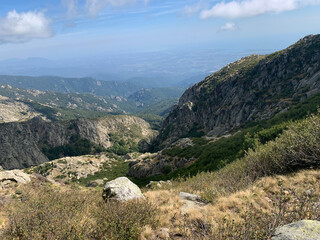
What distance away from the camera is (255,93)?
294ft

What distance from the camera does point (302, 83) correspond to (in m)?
70.4

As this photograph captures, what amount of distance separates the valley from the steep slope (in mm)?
623

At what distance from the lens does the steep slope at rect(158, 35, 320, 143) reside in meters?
70.0

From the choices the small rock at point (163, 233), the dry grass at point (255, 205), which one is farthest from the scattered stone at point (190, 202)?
the small rock at point (163, 233)

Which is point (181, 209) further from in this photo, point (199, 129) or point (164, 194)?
point (199, 129)

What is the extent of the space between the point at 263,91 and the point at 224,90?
27.7m

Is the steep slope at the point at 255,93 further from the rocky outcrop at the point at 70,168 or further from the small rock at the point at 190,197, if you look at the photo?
the small rock at the point at 190,197

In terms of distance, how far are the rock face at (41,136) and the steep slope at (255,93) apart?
74.5 meters

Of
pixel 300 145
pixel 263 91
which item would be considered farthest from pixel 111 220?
pixel 263 91

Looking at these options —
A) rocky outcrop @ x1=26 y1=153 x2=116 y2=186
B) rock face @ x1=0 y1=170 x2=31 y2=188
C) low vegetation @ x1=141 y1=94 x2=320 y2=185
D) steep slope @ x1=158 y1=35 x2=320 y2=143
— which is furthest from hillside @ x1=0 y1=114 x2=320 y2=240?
rocky outcrop @ x1=26 y1=153 x2=116 y2=186

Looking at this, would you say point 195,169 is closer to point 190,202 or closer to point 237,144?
point 237,144

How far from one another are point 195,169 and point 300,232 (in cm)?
3482

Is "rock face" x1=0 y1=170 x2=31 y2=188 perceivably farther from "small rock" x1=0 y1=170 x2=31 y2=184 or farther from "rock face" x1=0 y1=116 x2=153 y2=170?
"rock face" x1=0 y1=116 x2=153 y2=170

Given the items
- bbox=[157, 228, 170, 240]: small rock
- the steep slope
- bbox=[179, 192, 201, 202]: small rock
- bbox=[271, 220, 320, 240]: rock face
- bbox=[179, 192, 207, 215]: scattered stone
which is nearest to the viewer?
bbox=[271, 220, 320, 240]: rock face
